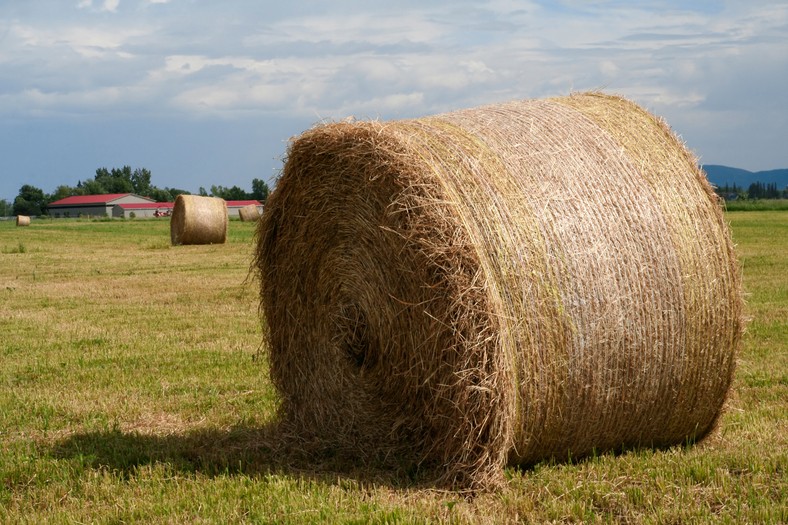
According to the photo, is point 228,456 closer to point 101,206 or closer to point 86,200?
point 101,206

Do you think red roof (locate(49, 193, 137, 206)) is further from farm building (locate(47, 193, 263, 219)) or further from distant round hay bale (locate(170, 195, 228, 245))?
distant round hay bale (locate(170, 195, 228, 245))

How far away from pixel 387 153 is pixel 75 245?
24.9 metres

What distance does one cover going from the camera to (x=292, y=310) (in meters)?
6.93

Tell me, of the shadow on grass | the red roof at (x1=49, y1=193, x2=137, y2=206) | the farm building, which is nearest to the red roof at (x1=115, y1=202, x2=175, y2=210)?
the farm building

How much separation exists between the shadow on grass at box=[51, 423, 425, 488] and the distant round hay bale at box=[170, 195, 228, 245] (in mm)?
19929

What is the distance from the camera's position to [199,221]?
26344mm

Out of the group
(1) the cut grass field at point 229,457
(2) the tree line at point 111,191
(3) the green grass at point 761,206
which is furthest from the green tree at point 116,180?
(1) the cut grass field at point 229,457

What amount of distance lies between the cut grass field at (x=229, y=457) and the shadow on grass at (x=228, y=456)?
0.6 inches

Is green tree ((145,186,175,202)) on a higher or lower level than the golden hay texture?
higher

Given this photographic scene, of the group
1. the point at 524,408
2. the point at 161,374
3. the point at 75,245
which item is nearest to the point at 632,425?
the point at 524,408

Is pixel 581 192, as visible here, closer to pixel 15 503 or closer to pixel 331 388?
pixel 331 388

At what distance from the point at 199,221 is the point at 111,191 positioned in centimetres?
11573

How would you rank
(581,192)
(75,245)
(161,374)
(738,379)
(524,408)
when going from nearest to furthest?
(524,408) < (581,192) < (738,379) < (161,374) < (75,245)

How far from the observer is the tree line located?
110375 mm
